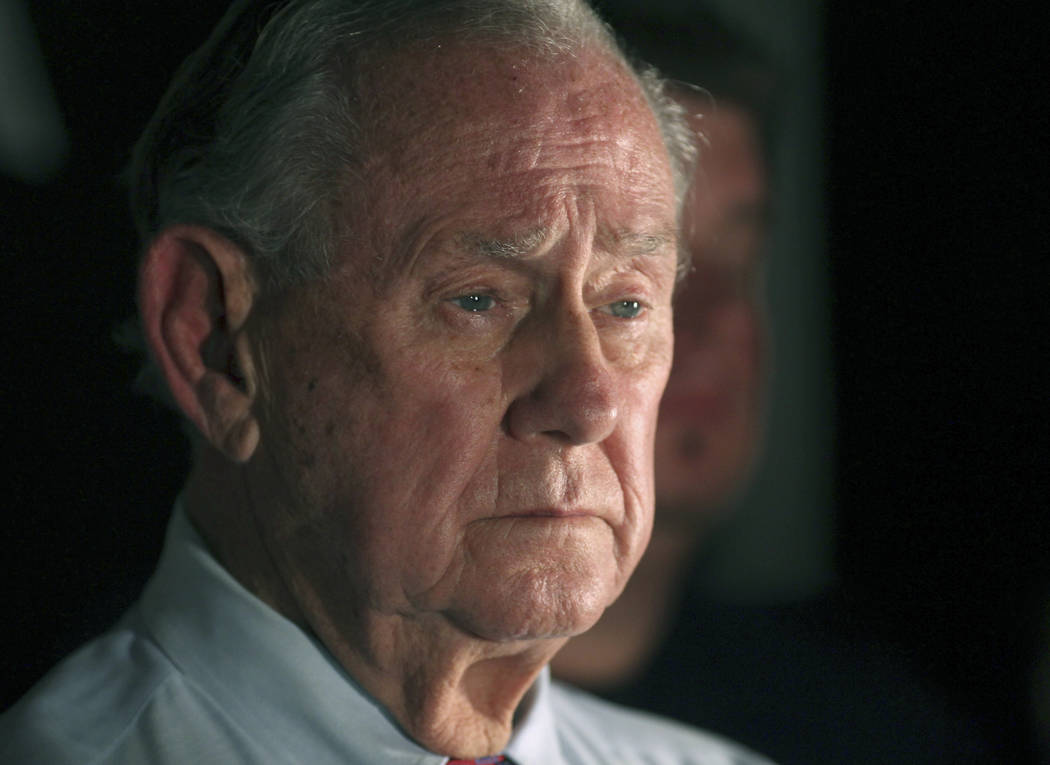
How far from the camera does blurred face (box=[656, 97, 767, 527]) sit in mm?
1892

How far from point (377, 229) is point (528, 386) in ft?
0.69

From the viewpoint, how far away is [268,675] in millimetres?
1171

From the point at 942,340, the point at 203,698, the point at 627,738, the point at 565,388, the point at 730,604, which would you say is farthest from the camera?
the point at 730,604

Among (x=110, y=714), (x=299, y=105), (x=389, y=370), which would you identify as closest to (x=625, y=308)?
(x=389, y=370)

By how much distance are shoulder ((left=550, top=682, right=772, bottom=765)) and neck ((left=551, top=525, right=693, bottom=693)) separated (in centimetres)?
22

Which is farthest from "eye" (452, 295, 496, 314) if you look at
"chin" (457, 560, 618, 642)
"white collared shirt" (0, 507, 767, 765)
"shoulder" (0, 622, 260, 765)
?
"shoulder" (0, 622, 260, 765)

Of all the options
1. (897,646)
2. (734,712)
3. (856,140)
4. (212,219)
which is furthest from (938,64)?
(212,219)

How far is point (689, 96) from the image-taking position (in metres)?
1.78

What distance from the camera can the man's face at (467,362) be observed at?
1083mm

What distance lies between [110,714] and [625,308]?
0.67 metres

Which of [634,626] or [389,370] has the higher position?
[389,370]

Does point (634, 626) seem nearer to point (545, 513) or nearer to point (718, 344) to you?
point (718, 344)

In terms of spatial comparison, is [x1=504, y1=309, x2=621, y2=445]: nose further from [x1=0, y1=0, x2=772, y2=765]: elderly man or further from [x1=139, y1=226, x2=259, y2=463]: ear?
[x1=139, y1=226, x2=259, y2=463]: ear

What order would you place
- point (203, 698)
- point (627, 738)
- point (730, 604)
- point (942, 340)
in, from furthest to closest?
point (730, 604) → point (942, 340) → point (627, 738) → point (203, 698)
